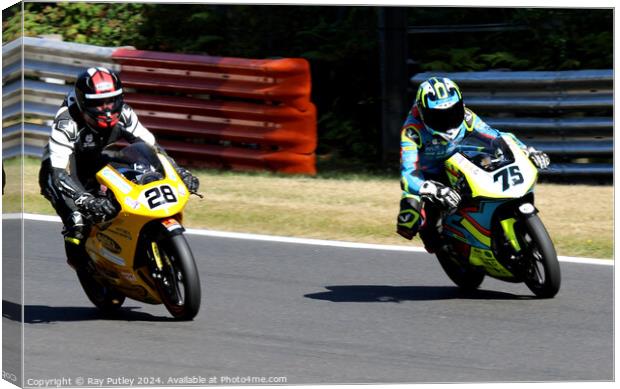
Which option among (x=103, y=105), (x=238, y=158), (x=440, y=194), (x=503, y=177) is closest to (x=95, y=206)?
(x=103, y=105)

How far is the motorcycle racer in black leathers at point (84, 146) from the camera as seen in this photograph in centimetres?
783

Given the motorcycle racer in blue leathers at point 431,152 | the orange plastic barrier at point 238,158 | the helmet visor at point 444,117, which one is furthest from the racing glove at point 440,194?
the orange plastic barrier at point 238,158

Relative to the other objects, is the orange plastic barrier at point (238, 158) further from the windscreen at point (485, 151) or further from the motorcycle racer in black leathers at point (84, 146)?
the motorcycle racer in black leathers at point (84, 146)

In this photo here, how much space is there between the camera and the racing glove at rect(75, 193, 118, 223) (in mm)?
7777

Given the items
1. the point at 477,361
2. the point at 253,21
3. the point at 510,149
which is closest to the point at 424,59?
the point at 253,21

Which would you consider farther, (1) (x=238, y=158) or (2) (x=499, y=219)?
(1) (x=238, y=158)

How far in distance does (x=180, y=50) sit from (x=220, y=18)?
0.64 meters

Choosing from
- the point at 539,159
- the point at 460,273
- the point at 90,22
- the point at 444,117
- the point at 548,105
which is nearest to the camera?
the point at 539,159

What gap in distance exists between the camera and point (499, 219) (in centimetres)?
890

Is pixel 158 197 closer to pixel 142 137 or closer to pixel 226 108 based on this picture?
pixel 142 137

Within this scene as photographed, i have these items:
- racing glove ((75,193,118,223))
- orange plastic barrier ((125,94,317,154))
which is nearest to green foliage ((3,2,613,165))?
orange plastic barrier ((125,94,317,154))

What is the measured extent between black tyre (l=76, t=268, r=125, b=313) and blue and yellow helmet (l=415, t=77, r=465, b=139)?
229cm

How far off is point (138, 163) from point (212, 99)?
13.4 feet

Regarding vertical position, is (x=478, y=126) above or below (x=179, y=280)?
above
